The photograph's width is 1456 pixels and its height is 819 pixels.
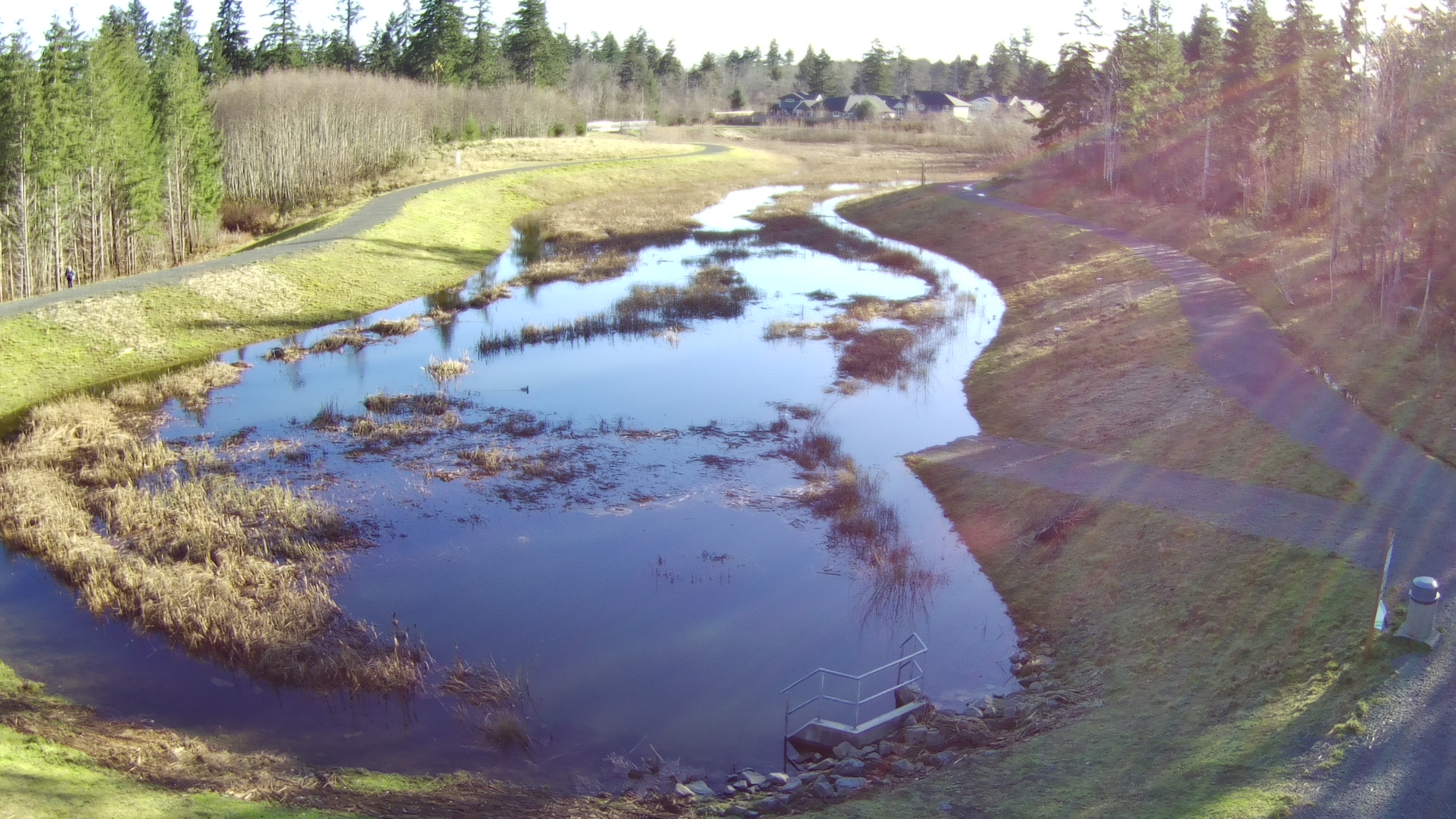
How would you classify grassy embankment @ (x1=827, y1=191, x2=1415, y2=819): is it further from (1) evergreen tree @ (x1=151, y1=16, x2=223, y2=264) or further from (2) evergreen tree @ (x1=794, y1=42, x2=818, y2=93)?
(2) evergreen tree @ (x1=794, y1=42, x2=818, y2=93)

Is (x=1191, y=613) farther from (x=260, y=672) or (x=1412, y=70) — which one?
(x=1412, y=70)

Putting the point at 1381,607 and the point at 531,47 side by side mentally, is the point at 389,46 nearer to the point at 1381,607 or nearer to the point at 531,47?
the point at 531,47

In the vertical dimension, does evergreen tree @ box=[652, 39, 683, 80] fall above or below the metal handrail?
above

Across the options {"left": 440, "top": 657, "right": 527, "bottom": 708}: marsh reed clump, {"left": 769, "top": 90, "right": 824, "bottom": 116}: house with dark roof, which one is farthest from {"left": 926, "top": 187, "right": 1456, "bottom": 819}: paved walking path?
{"left": 769, "top": 90, "right": 824, "bottom": 116}: house with dark roof

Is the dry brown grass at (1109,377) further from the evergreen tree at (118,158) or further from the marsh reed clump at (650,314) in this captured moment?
the evergreen tree at (118,158)

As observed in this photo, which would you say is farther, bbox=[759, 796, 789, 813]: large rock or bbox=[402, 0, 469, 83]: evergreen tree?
bbox=[402, 0, 469, 83]: evergreen tree
